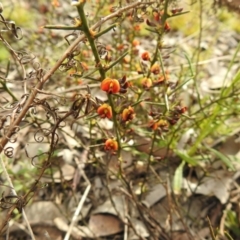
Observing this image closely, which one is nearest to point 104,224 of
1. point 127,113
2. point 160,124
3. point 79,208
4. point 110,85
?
point 79,208

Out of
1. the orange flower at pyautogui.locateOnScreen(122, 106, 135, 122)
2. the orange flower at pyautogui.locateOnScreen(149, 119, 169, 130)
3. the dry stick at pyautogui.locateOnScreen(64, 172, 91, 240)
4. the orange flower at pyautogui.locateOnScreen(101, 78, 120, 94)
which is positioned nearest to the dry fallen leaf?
the dry stick at pyautogui.locateOnScreen(64, 172, 91, 240)

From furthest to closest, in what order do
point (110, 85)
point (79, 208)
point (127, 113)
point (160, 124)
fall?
point (79, 208)
point (160, 124)
point (127, 113)
point (110, 85)

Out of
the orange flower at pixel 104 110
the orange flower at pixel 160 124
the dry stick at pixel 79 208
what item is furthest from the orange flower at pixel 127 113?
the dry stick at pixel 79 208

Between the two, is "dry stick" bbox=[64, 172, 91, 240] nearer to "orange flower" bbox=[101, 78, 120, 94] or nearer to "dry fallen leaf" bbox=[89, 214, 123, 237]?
"dry fallen leaf" bbox=[89, 214, 123, 237]

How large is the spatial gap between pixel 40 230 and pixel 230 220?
2.45 feet

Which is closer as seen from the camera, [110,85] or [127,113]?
[110,85]

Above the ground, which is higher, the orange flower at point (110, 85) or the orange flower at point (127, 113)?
the orange flower at point (110, 85)

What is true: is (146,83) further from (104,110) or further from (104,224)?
(104,224)

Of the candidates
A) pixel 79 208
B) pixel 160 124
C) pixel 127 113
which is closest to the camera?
pixel 127 113

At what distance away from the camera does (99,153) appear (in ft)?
5.98

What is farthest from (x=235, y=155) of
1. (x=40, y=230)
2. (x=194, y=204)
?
(x=40, y=230)

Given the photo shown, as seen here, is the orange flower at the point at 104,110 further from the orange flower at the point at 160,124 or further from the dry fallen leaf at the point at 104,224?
the dry fallen leaf at the point at 104,224

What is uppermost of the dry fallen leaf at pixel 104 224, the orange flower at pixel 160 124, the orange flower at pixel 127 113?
the orange flower at pixel 127 113

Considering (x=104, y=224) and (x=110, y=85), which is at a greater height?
(x=110, y=85)
